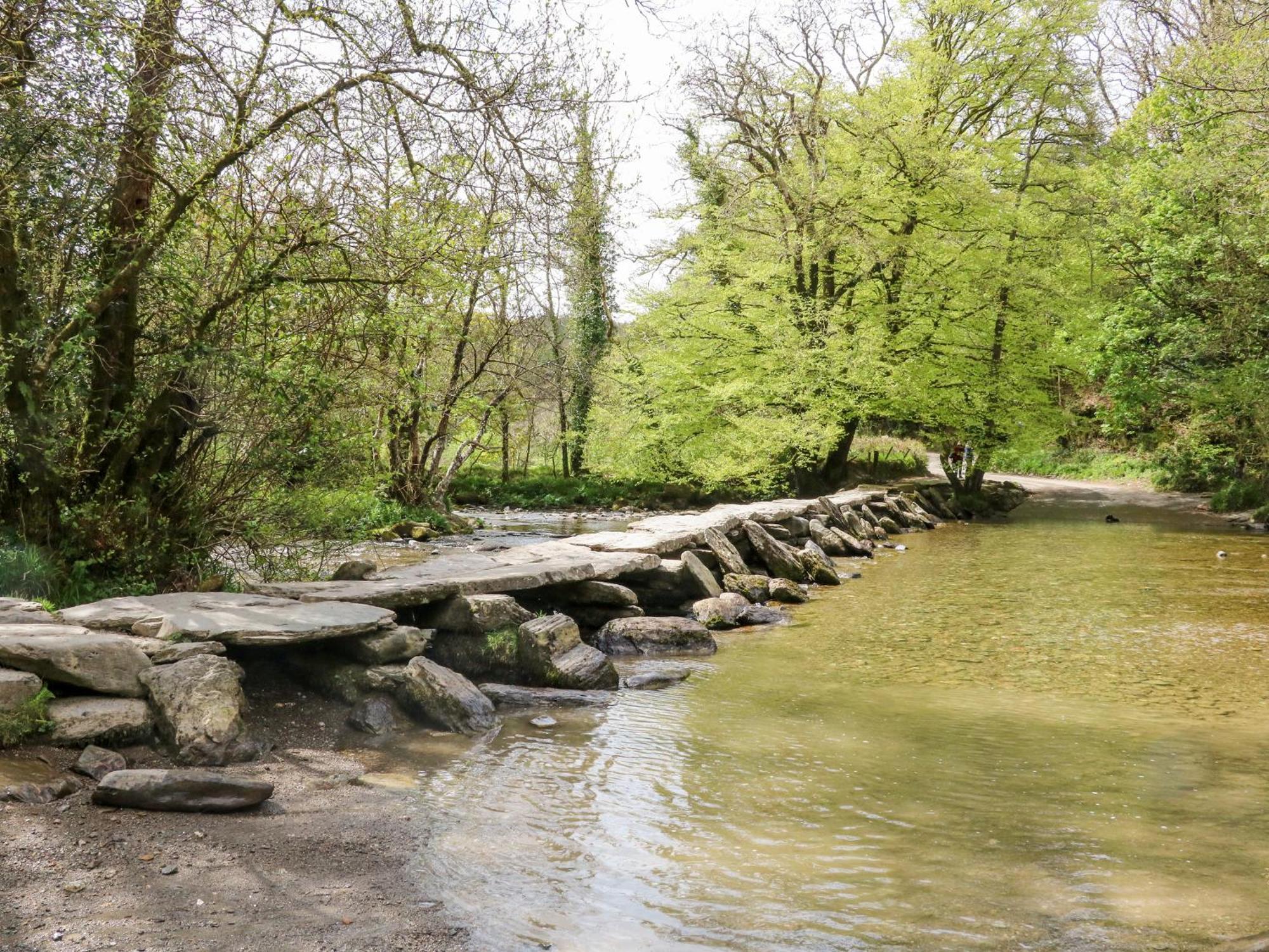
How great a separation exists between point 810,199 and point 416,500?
34.3 ft

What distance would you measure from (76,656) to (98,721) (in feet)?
1.16

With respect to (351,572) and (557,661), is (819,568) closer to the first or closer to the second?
(557,661)

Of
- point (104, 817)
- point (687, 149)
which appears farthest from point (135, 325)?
point (687, 149)

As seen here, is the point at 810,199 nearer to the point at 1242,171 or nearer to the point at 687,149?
the point at 687,149

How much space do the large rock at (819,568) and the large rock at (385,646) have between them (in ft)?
24.0

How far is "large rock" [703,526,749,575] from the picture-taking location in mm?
11773

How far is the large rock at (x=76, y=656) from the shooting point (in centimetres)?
465

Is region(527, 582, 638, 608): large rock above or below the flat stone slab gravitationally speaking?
below

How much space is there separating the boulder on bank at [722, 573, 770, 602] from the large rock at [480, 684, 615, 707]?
14.1ft

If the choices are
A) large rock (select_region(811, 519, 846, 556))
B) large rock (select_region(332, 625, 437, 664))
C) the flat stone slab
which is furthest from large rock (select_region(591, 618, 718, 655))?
large rock (select_region(811, 519, 846, 556))

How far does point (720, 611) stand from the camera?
984 centimetres

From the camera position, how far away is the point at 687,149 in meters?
25.7

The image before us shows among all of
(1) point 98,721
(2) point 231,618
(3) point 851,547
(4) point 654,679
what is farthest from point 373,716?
(3) point 851,547

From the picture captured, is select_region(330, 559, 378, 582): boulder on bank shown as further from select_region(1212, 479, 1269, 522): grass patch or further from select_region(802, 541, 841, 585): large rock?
select_region(1212, 479, 1269, 522): grass patch
